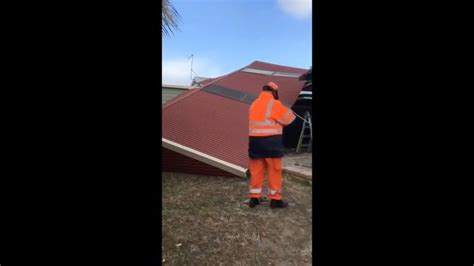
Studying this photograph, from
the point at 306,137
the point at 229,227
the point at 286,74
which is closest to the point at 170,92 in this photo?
the point at 286,74

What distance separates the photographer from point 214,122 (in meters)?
6.36

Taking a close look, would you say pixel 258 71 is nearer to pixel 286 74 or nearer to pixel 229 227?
pixel 286 74

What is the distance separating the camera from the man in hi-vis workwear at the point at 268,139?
3.41m

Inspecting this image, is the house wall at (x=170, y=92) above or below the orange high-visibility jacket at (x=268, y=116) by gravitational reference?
above

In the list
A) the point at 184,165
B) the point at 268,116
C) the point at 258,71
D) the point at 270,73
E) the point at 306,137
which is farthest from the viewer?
the point at 258,71

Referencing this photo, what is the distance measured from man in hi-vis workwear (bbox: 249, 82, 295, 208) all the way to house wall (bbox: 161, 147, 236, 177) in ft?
3.97

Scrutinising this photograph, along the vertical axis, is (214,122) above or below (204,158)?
above

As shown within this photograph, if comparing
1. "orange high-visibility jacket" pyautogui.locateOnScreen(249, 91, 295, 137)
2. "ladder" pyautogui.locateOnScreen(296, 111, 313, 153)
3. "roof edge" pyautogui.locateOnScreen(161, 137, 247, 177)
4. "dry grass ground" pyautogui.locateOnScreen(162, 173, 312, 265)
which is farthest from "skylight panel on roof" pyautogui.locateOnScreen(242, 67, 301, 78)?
"orange high-visibility jacket" pyautogui.locateOnScreen(249, 91, 295, 137)

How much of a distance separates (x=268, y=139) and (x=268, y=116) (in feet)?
1.02

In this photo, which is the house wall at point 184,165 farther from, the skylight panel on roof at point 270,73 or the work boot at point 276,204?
the skylight panel on roof at point 270,73

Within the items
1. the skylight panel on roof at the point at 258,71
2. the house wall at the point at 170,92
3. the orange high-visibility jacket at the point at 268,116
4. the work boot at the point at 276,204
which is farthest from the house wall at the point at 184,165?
the skylight panel on roof at the point at 258,71

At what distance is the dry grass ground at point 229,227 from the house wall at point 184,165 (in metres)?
0.35

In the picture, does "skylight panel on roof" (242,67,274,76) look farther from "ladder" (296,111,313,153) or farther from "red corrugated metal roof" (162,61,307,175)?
"ladder" (296,111,313,153)
